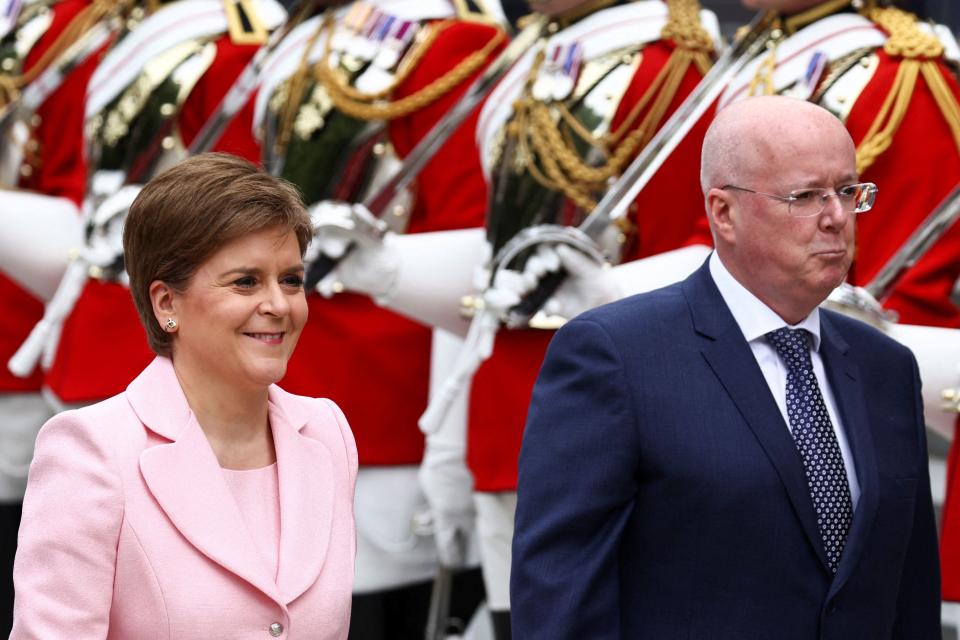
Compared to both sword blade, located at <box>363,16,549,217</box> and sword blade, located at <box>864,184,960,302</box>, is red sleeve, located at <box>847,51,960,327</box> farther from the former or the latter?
sword blade, located at <box>363,16,549,217</box>

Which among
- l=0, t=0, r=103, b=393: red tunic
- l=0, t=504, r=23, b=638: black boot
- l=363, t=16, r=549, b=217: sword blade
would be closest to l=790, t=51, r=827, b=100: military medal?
l=363, t=16, r=549, b=217: sword blade

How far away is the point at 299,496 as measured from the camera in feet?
8.45

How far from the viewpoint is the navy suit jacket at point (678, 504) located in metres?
2.67

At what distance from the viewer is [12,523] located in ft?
20.2

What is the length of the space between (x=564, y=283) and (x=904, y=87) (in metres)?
0.77

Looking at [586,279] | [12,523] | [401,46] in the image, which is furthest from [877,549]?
[12,523]

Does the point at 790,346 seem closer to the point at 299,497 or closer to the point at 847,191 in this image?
the point at 847,191

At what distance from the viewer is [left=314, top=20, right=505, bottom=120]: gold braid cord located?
4.86 metres

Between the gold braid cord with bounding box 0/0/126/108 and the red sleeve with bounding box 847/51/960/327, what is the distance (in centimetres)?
303

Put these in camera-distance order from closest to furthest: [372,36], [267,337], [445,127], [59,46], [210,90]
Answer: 1. [267,337]
2. [445,127]
3. [372,36]
4. [210,90]
5. [59,46]

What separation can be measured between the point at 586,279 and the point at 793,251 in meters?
1.30

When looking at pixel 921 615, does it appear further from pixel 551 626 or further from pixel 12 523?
pixel 12 523

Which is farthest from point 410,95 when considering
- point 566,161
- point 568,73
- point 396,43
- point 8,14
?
point 8,14

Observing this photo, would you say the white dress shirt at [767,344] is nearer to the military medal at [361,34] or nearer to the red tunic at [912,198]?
the red tunic at [912,198]
